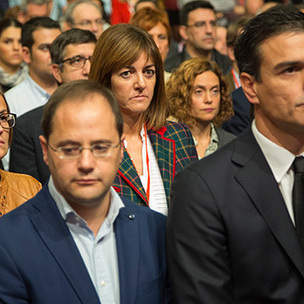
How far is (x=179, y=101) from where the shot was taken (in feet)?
14.6

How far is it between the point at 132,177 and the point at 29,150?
0.94m

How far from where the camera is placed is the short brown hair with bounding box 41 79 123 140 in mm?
1950

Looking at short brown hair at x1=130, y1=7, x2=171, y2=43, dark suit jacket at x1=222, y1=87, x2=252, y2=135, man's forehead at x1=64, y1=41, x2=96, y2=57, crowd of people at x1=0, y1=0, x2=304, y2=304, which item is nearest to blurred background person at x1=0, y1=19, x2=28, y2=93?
short brown hair at x1=130, y1=7, x2=171, y2=43

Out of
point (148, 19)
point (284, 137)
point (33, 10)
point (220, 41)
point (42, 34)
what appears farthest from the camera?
point (220, 41)

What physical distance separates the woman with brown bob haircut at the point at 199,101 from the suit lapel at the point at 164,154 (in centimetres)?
134

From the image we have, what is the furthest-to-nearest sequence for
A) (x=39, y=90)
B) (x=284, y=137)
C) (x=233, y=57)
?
1. (x=233, y=57)
2. (x=39, y=90)
3. (x=284, y=137)

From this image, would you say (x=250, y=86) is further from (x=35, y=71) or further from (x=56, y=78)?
(x=35, y=71)

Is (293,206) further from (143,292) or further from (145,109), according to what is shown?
(145,109)

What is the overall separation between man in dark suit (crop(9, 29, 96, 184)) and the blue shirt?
4.80 feet

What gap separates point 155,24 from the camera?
5379mm

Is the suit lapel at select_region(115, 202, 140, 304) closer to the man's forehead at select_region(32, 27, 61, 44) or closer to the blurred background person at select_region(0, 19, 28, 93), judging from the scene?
the man's forehead at select_region(32, 27, 61, 44)

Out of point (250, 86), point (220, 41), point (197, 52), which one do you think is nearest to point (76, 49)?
point (197, 52)

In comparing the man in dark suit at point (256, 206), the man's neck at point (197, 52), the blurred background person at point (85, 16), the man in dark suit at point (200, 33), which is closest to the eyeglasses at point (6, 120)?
the man in dark suit at point (256, 206)

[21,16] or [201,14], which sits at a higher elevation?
[21,16]
